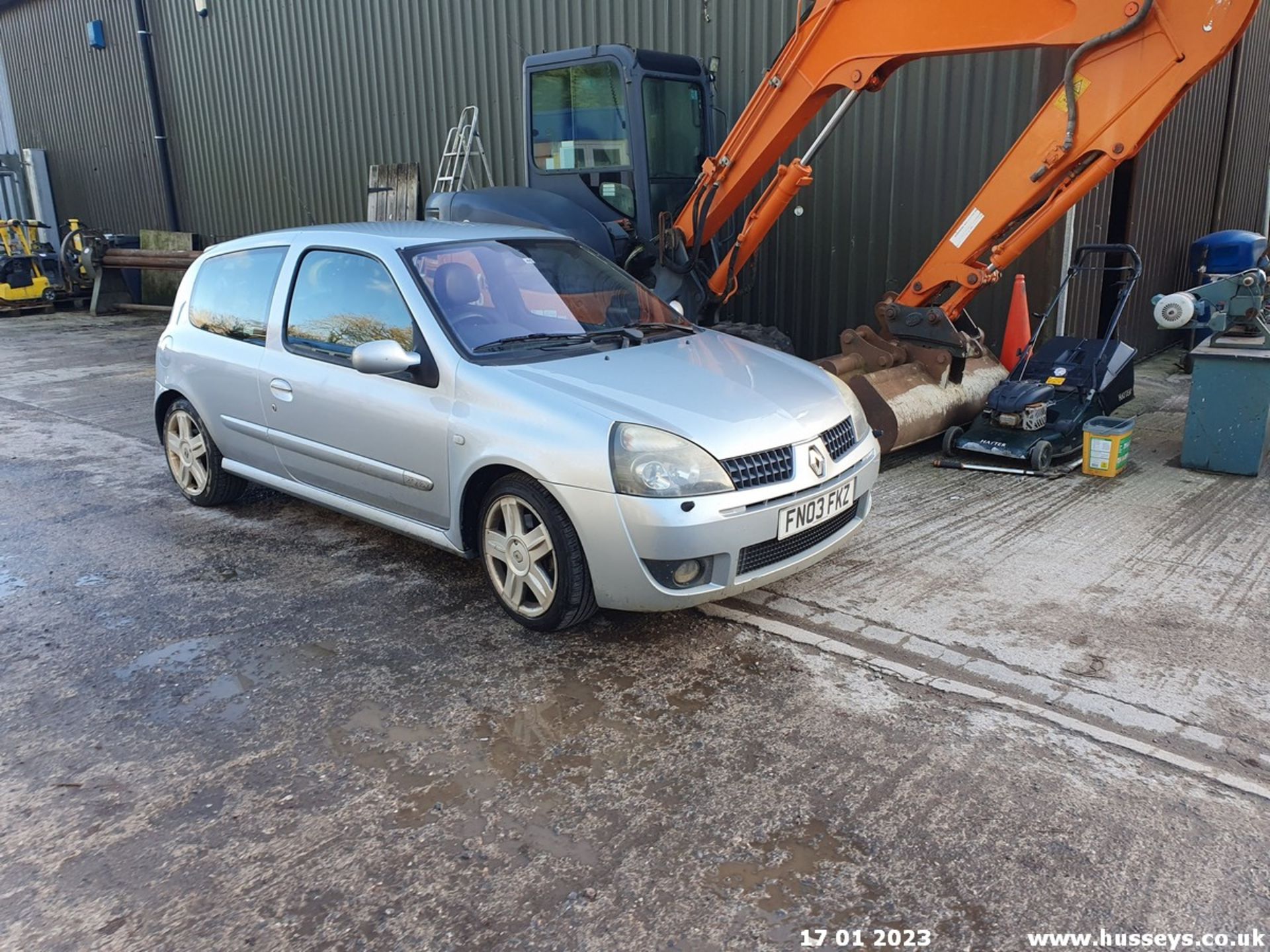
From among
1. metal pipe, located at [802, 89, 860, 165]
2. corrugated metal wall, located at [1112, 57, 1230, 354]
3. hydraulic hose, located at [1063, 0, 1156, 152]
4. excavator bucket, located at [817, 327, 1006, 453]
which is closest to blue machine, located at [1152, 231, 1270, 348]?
hydraulic hose, located at [1063, 0, 1156, 152]

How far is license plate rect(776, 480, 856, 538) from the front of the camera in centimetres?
375

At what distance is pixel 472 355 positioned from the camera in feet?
13.4

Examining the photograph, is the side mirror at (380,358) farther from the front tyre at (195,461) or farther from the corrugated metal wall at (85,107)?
the corrugated metal wall at (85,107)

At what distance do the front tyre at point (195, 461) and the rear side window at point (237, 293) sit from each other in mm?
558

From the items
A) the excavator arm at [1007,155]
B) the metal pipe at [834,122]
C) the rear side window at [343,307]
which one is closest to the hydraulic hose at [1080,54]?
the excavator arm at [1007,155]

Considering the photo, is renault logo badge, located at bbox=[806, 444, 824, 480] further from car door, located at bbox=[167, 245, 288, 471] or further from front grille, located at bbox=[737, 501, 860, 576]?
car door, located at bbox=[167, 245, 288, 471]

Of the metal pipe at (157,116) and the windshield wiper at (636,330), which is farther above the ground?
the metal pipe at (157,116)

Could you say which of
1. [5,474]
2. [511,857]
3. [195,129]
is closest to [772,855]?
[511,857]

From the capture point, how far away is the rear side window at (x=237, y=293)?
506 cm

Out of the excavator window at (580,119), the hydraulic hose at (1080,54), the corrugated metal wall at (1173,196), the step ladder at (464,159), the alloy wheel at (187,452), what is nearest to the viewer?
the hydraulic hose at (1080,54)

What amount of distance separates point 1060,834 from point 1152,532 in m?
2.90

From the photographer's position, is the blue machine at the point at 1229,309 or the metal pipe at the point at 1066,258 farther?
the metal pipe at the point at 1066,258

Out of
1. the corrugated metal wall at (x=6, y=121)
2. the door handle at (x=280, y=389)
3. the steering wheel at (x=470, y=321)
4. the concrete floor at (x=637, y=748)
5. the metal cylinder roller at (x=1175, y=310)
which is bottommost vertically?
the concrete floor at (x=637, y=748)

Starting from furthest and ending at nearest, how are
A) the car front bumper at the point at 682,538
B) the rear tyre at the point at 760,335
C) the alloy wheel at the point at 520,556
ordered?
the rear tyre at the point at 760,335, the alloy wheel at the point at 520,556, the car front bumper at the point at 682,538
